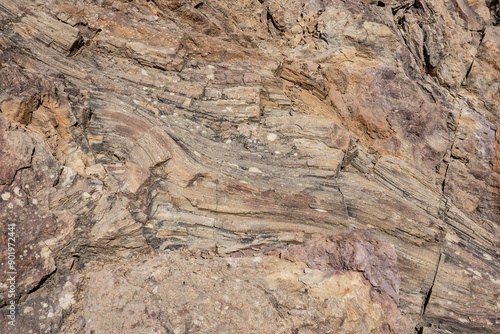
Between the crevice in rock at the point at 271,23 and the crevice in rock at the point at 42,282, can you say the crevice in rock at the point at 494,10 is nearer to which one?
the crevice in rock at the point at 271,23

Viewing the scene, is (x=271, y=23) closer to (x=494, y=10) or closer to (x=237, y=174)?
(x=237, y=174)

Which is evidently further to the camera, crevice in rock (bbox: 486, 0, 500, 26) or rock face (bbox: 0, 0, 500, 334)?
crevice in rock (bbox: 486, 0, 500, 26)

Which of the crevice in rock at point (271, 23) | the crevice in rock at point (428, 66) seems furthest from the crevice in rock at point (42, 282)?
the crevice in rock at point (428, 66)

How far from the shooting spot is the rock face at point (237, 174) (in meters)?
5.87

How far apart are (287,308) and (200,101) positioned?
18.0 feet

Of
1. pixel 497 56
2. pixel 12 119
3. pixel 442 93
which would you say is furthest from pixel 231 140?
pixel 497 56

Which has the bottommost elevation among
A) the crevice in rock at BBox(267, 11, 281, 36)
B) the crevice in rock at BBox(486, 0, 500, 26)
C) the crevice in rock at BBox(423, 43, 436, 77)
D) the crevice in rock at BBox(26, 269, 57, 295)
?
the crevice in rock at BBox(26, 269, 57, 295)

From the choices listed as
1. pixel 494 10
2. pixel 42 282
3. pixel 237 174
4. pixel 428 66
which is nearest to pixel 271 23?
pixel 428 66

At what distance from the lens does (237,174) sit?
7.71 meters

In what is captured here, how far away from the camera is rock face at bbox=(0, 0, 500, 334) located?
587 cm

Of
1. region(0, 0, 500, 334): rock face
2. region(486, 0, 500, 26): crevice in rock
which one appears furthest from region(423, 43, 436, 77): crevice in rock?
region(486, 0, 500, 26): crevice in rock

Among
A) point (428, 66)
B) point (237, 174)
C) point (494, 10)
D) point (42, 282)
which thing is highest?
point (494, 10)

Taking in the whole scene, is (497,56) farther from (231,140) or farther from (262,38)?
(231,140)

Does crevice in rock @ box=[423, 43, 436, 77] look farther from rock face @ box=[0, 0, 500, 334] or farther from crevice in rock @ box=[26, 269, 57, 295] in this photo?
crevice in rock @ box=[26, 269, 57, 295]
